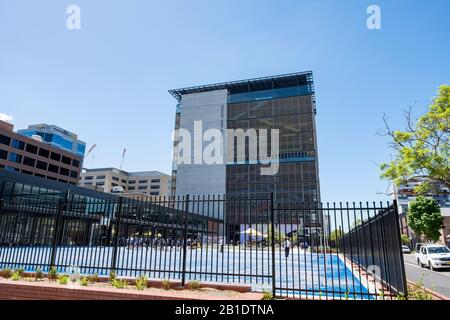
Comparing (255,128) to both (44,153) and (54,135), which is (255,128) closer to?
(44,153)

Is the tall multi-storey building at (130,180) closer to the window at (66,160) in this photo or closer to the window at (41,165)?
the window at (66,160)

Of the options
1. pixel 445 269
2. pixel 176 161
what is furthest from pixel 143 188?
pixel 445 269

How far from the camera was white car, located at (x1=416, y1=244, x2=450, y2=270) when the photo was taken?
19.5 metres

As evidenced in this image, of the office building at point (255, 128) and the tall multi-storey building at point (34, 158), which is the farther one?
the office building at point (255, 128)

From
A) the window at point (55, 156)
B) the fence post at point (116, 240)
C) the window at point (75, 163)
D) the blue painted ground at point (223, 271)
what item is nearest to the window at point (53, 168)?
the window at point (55, 156)

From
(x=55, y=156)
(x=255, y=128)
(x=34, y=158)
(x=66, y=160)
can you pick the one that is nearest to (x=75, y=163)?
(x=66, y=160)

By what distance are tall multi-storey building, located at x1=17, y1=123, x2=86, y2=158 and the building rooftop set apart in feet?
134

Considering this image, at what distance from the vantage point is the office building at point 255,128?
87125 millimetres

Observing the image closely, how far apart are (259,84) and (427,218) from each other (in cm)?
6146

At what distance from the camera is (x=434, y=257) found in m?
20.0

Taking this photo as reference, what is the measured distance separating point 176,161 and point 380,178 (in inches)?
3347

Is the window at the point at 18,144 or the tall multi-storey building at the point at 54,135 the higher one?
the tall multi-storey building at the point at 54,135

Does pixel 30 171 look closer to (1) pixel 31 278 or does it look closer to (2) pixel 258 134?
(2) pixel 258 134

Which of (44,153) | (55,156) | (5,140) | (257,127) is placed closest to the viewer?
(5,140)
